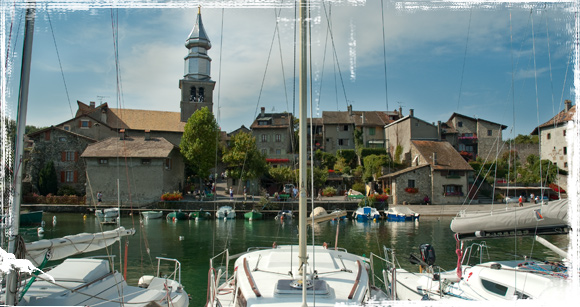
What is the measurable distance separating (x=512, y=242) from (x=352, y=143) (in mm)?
39216

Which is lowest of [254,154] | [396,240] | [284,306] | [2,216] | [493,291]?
[396,240]

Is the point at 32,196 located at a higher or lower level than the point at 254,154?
lower

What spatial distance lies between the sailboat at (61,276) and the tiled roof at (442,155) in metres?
41.3

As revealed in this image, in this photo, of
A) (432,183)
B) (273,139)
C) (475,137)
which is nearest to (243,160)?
(273,139)

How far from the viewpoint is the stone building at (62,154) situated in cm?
4634

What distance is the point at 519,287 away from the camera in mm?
8094

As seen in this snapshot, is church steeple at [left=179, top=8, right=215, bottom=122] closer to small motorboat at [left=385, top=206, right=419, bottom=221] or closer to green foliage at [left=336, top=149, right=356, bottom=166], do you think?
green foliage at [left=336, top=149, right=356, bottom=166]

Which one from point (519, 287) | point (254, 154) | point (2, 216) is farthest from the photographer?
point (254, 154)

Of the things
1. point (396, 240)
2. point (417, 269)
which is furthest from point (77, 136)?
point (417, 269)

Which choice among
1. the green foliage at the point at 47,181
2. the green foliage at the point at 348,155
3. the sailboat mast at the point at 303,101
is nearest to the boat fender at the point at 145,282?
the sailboat mast at the point at 303,101

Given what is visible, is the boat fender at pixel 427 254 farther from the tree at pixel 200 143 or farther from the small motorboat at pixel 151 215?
the tree at pixel 200 143

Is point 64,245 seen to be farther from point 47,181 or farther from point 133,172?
point 47,181

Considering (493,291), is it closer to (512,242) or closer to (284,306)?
(284,306)

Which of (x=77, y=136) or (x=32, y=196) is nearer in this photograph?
(x=32, y=196)
